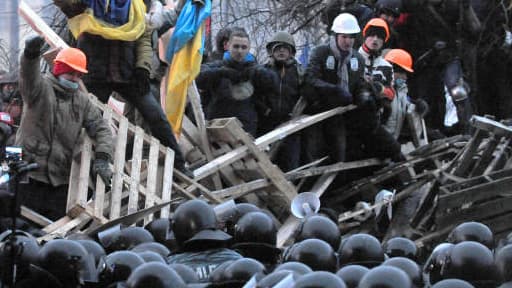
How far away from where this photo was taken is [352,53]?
49.5 feet

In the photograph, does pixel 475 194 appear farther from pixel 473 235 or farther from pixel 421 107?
pixel 473 235

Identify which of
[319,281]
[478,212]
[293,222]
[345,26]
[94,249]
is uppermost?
Result: [345,26]

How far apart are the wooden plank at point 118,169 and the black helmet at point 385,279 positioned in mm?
4855

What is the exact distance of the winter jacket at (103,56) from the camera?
13.0 m

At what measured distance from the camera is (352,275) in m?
8.13

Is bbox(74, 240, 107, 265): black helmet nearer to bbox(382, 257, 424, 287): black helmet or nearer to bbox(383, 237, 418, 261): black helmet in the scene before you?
bbox(382, 257, 424, 287): black helmet

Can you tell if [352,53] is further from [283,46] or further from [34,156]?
[34,156]

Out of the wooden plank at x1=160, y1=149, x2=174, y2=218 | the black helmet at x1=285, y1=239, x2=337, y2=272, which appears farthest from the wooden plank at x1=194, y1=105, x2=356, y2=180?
the black helmet at x1=285, y1=239, x2=337, y2=272

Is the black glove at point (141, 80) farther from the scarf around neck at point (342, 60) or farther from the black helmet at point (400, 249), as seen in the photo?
the black helmet at point (400, 249)

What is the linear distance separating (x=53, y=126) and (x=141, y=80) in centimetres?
133

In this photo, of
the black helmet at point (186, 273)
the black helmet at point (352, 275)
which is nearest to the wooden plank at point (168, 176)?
Result: the black helmet at point (186, 273)

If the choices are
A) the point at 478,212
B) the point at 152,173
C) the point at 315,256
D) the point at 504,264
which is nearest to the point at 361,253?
the point at 315,256

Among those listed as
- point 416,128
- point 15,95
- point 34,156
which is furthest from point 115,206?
point 416,128

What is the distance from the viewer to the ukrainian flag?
46.5 feet
